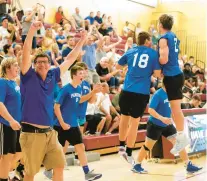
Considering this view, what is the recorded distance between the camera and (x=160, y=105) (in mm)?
7594

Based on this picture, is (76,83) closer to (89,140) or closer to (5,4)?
(89,140)

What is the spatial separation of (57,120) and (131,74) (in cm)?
148

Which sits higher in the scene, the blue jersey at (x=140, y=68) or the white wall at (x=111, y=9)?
the white wall at (x=111, y=9)

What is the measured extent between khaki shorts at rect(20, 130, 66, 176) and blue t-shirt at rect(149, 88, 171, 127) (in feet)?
9.89

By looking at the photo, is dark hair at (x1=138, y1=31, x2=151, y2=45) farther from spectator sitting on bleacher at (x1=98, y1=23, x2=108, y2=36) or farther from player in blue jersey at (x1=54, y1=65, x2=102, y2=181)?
spectator sitting on bleacher at (x1=98, y1=23, x2=108, y2=36)

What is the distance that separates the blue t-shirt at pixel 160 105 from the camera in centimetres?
747

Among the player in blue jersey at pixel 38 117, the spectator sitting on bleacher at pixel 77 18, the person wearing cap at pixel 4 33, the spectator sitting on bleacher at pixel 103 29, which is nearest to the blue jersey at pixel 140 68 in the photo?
the player in blue jersey at pixel 38 117

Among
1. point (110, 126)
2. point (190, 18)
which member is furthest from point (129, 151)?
point (190, 18)

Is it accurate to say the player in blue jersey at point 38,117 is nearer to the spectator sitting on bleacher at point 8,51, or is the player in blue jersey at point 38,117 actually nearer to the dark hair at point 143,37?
the dark hair at point 143,37

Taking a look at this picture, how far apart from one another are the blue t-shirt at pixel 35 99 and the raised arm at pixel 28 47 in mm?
81

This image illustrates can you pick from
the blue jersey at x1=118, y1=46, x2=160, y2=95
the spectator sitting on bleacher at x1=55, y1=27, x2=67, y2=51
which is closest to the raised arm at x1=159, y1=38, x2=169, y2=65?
the blue jersey at x1=118, y1=46, x2=160, y2=95

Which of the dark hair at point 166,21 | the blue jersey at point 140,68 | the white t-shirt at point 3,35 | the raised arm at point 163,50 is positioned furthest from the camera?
the white t-shirt at point 3,35

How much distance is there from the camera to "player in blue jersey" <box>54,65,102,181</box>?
6.45 meters

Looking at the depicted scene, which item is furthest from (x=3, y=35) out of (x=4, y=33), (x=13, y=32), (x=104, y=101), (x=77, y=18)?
(x=77, y=18)
